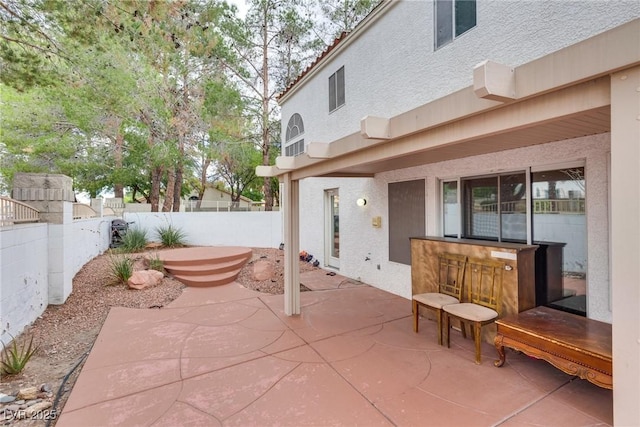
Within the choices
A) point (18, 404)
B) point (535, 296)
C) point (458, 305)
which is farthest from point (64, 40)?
point (535, 296)

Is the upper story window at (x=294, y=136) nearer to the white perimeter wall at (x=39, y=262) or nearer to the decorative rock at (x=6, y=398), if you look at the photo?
the white perimeter wall at (x=39, y=262)

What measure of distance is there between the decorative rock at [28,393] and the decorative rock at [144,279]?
3924mm

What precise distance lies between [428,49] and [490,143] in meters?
2.56

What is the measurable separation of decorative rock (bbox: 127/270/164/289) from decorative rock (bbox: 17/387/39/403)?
3924mm

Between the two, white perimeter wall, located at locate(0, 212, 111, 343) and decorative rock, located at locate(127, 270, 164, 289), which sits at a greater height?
white perimeter wall, located at locate(0, 212, 111, 343)

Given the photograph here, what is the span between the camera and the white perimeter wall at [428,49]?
3818 millimetres

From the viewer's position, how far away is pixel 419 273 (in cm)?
568

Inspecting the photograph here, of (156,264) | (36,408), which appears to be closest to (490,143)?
(36,408)

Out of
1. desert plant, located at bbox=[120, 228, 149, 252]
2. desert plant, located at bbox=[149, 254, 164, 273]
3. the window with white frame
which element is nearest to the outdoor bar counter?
the window with white frame

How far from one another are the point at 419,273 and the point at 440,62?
12.5 feet

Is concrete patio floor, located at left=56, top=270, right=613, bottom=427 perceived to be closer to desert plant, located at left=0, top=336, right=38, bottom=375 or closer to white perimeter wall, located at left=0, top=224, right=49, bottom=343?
desert plant, located at left=0, top=336, right=38, bottom=375

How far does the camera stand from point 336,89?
8672mm

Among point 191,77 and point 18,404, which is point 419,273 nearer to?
point 18,404

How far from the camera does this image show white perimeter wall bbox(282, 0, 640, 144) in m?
3.82
